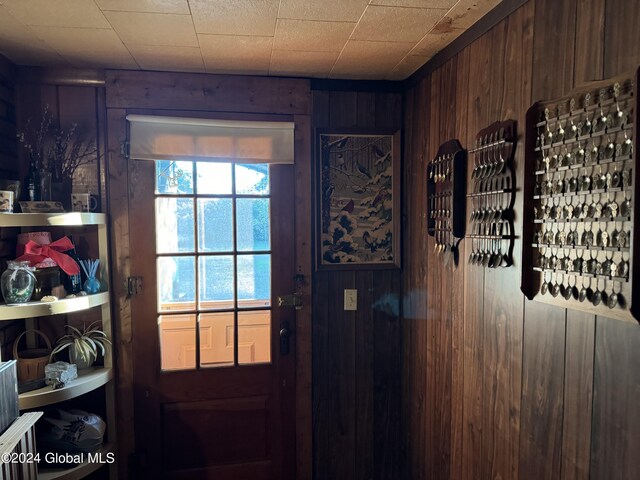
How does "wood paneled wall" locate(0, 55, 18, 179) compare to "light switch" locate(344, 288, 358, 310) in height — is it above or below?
above

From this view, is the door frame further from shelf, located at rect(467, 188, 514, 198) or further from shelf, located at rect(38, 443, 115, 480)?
shelf, located at rect(467, 188, 514, 198)

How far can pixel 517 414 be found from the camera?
1430 mm

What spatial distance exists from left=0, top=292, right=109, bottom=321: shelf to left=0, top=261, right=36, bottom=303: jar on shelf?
0.04m

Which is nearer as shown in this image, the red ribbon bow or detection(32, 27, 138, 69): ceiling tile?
detection(32, 27, 138, 69): ceiling tile

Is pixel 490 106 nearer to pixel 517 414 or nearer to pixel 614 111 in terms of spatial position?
pixel 614 111

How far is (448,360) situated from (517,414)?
49 centimetres

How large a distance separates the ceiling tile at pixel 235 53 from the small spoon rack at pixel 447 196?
0.86 meters

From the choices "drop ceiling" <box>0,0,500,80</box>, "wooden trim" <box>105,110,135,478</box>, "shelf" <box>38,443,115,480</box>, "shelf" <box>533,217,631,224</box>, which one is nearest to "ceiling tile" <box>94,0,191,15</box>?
"drop ceiling" <box>0,0,500,80</box>

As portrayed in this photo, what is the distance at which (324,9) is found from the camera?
4.97 ft

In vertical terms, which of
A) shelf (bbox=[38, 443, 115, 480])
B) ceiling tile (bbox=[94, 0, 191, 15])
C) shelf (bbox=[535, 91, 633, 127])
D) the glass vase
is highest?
ceiling tile (bbox=[94, 0, 191, 15])

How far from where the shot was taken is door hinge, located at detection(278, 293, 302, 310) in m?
2.33

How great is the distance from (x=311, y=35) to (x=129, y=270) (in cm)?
139

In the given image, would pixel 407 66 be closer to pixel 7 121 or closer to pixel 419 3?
pixel 419 3

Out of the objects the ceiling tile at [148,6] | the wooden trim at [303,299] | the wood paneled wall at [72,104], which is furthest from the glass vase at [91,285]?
the ceiling tile at [148,6]
